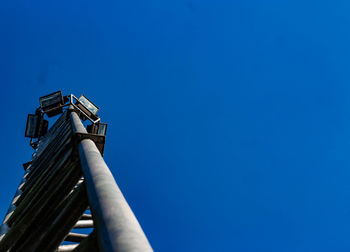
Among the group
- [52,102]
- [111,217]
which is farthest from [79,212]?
[52,102]

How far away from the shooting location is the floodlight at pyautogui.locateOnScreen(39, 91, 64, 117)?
49.9ft

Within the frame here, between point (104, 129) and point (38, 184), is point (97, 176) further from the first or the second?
point (104, 129)

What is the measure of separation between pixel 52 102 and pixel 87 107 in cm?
198

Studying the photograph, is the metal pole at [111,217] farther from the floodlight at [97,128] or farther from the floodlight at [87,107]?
the floodlight at [87,107]

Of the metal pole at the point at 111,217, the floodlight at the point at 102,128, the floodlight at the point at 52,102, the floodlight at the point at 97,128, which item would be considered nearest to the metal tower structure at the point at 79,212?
the metal pole at the point at 111,217

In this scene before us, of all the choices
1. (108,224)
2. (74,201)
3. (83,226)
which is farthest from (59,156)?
(108,224)

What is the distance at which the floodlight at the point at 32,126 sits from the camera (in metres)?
15.6

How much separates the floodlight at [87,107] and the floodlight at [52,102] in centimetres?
114

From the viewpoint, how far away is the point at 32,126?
1562 centimetres

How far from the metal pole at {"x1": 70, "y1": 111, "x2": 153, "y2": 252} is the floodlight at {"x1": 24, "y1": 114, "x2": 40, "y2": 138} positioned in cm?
1383

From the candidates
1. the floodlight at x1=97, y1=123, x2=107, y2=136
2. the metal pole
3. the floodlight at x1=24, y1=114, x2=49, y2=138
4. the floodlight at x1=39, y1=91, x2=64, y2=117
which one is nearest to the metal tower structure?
the metal pole

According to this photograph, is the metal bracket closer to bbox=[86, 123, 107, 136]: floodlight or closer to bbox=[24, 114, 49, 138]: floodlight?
bbox=[86, 123, 107, 136]: floodlight

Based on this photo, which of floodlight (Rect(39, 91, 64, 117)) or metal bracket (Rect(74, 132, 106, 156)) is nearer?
metal bracket (Rect(74, 132, 106, 156))

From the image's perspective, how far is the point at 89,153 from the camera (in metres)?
4.01
